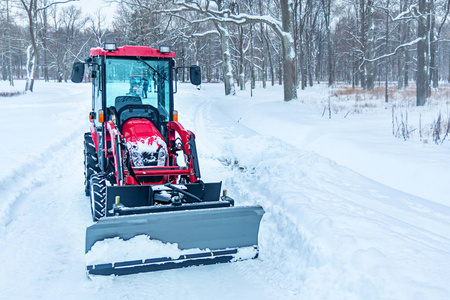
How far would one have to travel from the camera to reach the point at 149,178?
530 cm

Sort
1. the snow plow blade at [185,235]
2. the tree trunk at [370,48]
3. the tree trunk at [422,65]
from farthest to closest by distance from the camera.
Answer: the tree trunk at [370,48] < the tree trunk at [422,65] < the snow plow blade at [185,235]

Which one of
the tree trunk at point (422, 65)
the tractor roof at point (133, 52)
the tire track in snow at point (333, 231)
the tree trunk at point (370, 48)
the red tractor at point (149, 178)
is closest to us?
the tire track in snow at point (333, 231)

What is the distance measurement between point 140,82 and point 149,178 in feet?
5.52

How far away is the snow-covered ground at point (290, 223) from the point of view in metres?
3.71

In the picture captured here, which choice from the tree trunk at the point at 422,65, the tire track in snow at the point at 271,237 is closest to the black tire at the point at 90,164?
the tire track in snow at the point at 271,237

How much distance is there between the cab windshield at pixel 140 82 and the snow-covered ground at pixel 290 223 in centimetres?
185

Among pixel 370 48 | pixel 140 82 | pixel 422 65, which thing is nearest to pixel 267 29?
pixel 370 48

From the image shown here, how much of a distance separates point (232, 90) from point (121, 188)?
24720 mm

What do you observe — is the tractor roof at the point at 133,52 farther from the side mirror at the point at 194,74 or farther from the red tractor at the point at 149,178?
the side mirror at the point at 194,74

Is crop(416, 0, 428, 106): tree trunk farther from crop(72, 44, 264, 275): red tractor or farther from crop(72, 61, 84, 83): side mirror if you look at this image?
crop(72, 61, 84, 83): side mirror

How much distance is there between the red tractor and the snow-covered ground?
0.94 ft

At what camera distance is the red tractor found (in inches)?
163

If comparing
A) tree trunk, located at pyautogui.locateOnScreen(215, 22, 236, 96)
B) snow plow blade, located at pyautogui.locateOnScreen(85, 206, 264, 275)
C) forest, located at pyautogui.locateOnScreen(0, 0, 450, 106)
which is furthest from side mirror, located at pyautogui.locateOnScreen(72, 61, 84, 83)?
tree trunk, located at pyautogui.locateOnScreen(215, 22, 236, 96)

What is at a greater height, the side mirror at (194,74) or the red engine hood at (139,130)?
the side mirror at (194,74)
